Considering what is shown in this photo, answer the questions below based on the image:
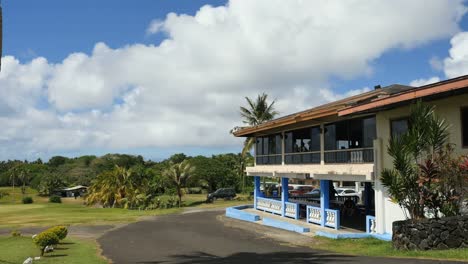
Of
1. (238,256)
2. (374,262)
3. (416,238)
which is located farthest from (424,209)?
(238,256)

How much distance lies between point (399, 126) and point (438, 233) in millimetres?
5024

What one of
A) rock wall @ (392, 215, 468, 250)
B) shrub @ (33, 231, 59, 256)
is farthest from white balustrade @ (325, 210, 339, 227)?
shrub @ (33, 231, 59, 256)

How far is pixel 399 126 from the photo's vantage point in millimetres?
17688

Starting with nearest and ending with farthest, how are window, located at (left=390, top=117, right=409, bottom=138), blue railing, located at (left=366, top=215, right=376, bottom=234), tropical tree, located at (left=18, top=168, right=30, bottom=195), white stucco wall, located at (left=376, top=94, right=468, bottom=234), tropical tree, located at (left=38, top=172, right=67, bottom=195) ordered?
white stucco wall, located at (left=376, top=94, right=468, bottom=234), window, located at (left=390, top=117, right=409, bottom=138), blue railing, located at (left=366, top=215, right=376, bottom=234), tropical tree, located at (left=38, top=172, right=67, bottom=195), tropical tree, located at (left=18, top=168, right=30, bottom=195)

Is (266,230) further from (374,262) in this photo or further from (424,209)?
(374,262)

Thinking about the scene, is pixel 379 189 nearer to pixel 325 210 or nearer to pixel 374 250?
pixel 374 250

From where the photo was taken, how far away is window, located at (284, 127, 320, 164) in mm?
24156

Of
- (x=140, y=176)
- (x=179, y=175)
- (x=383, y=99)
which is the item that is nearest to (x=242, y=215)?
(x=383, y=99)

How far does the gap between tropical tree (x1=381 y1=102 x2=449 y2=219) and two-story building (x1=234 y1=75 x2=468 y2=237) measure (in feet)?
3.11

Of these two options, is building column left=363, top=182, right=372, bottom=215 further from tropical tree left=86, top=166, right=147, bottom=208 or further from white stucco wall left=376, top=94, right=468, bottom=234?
tropical tree left=86, top=166, right=147, bottom=208

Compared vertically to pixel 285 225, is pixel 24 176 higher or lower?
higher

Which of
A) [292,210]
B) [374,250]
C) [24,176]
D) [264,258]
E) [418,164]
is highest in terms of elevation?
[418,164]

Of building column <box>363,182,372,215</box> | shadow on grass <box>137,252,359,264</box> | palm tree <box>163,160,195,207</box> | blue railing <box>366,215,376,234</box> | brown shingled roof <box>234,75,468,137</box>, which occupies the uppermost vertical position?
brown shingled roof <box>234,75,468,137</box>

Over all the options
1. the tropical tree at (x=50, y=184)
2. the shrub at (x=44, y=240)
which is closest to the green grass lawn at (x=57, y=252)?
the shrub at (x=44, y=240)
